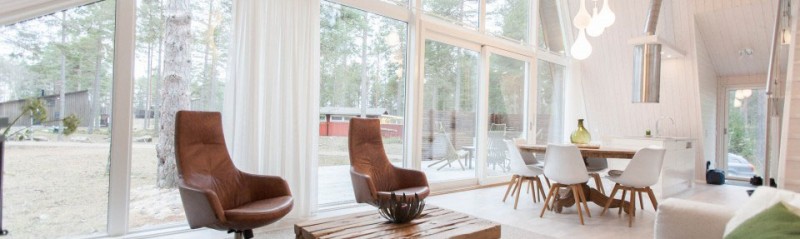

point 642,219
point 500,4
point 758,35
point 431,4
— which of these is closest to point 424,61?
point 431,4

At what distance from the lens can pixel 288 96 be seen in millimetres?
3408

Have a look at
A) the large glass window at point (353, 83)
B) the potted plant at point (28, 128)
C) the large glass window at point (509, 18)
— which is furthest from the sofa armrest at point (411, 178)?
the large glass window at point (509, 18)

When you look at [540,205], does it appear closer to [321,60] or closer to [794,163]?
[794,163]

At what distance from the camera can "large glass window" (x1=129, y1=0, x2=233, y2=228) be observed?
2.99 metres

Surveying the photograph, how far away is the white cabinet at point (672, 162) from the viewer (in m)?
5.02

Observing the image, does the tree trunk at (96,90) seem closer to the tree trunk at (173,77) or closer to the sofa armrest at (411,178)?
the tree trunk at (173,77)

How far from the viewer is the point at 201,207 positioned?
2.32 m

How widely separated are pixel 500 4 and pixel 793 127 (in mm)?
3465

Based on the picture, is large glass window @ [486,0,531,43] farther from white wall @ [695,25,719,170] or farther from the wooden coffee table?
the wooden coffee table

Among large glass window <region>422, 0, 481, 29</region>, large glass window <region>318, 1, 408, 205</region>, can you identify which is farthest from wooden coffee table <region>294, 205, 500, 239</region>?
large glass window <region>422, 0, 481, 29</region>

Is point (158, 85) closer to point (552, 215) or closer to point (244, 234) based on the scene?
point (244, 234)

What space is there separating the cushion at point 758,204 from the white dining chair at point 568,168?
2043mm

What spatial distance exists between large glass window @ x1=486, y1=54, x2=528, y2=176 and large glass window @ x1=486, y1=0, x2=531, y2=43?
362 mm

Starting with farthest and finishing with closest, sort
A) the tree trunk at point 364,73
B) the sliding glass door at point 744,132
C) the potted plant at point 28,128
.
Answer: the sliding glass door at point 744,132 < the tree trunk at point 364,73 < the potted plant at point 28,128
